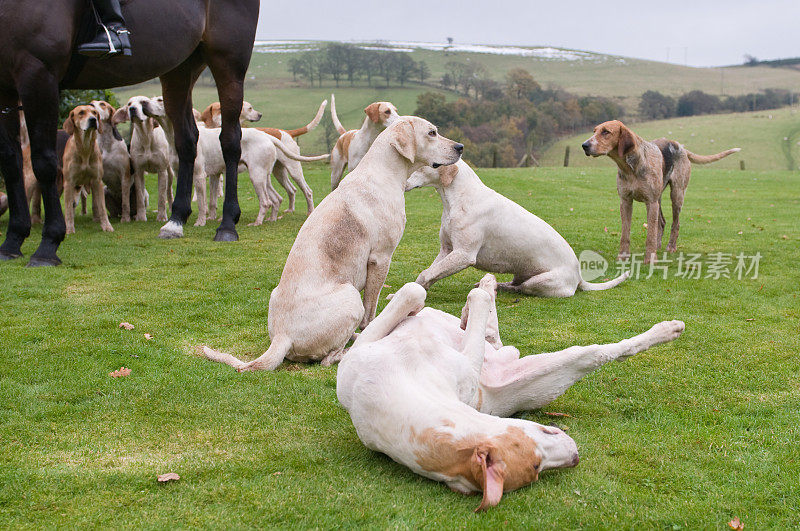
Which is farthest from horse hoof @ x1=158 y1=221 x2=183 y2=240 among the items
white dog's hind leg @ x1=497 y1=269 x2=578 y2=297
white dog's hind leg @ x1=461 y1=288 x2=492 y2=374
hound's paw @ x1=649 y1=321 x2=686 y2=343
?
hound's paw @ x1=649 y1=321 x2=686 y2=343

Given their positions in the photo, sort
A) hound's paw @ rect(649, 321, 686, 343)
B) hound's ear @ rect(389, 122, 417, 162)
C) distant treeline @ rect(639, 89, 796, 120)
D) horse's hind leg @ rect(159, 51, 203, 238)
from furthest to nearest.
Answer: distant treeline @ rect(639, 89, 796, 120) < horse's hind leg @ rect(159, 51, 203, 238) < hound's ear @ rect(389, 122, 417, 162) < hound's paw @ rect(649, 321, 686, 343)

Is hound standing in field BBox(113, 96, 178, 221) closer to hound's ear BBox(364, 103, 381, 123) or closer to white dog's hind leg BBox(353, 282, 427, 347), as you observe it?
hound's ear BBox(364, 103, 381, 123)

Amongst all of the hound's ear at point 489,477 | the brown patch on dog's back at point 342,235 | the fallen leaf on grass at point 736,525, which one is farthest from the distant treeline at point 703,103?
the hound's ear at point 489,477

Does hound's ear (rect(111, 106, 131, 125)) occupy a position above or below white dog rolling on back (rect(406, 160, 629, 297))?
above

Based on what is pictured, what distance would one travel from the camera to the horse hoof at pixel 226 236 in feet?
33.0

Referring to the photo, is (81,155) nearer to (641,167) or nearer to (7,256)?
(7,256)

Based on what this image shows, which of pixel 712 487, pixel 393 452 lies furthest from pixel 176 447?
pixel 712 487

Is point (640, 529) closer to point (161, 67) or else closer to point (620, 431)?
point (620, 431)

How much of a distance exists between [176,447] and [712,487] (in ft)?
8.10

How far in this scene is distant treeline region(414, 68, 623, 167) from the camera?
38.6 meters

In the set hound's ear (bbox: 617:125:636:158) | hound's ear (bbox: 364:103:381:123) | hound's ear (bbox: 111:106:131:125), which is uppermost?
hound's ear (bbox: 364:103:381:123)

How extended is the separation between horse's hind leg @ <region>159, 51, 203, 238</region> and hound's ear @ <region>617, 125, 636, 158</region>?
5.77 m

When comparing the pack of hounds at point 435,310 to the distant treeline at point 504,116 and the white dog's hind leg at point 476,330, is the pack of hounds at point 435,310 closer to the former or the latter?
the white dog's hind leg at point 476,330

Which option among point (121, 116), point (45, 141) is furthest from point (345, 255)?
point (121, 116)
